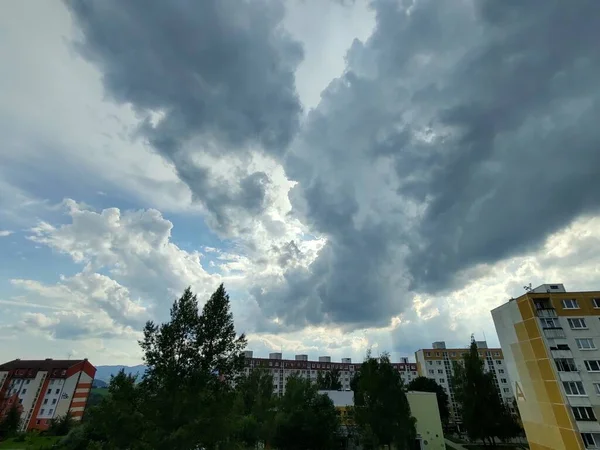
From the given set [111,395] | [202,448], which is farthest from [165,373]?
[202,448]

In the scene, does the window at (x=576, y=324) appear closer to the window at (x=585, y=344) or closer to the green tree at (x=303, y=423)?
the window at (x=585, y=344)

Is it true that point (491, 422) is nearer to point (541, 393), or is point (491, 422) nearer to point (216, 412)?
point (541, 393)

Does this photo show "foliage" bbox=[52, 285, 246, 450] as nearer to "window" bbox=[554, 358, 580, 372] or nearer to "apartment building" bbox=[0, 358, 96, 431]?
"window" bbox=[554, 358, 580, 372]

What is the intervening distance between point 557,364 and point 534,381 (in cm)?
449

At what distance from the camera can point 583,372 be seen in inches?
1654

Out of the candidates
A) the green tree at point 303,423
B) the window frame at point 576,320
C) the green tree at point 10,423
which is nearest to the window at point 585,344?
the window frame at point 576,320

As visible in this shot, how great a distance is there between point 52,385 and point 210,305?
97.2 metres

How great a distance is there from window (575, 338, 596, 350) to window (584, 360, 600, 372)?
1751mm

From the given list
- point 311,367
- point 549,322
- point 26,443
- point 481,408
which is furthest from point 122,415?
point 311,367

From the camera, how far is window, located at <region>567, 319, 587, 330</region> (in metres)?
44.7

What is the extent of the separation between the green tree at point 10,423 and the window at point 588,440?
103 m

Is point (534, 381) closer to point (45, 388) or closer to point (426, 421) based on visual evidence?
point (426, 421)

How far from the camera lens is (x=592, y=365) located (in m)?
42.5

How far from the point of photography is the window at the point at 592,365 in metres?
42.0
